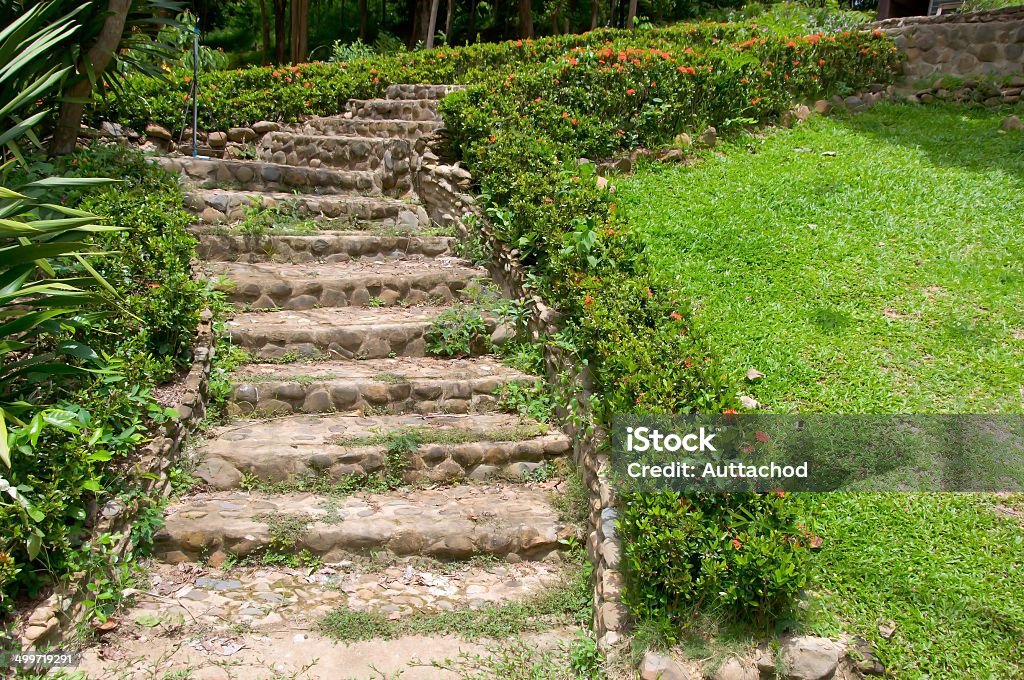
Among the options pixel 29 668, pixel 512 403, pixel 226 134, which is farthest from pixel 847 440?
pixel 226 134

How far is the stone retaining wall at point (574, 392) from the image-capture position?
368 centimetres

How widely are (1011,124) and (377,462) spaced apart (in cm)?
833

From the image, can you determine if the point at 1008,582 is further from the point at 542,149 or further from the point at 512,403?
the point at 542,149

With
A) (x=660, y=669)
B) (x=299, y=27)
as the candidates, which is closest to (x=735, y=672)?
(x=660, y=669)

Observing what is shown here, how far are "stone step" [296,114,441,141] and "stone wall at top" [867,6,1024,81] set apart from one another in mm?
6543

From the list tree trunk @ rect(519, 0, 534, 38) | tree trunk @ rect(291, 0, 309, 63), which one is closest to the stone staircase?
tree trunk @ rect(291, 0, 309, 63)

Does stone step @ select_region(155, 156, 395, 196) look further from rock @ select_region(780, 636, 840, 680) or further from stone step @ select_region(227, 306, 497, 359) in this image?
rock @ select_region(780, 636, 840, 680)

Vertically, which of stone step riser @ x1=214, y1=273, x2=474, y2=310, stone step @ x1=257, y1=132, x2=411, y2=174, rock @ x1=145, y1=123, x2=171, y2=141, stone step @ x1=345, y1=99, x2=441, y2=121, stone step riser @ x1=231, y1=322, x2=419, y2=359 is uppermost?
stone step @ x1=345, y1=99, x2=441, y2=121

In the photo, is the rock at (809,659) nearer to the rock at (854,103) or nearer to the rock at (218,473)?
the rock at (218,473)

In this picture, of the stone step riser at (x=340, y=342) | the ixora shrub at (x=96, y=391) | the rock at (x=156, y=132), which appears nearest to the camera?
the ixora shrub at (x=96, y=391)

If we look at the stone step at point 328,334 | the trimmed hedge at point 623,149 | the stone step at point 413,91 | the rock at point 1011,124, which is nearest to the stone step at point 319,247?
the trimmed hedge at point 623,149

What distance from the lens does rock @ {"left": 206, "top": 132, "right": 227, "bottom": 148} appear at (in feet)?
30.5

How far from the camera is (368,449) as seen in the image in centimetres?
468

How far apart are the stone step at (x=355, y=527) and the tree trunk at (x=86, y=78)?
11.2 feet
